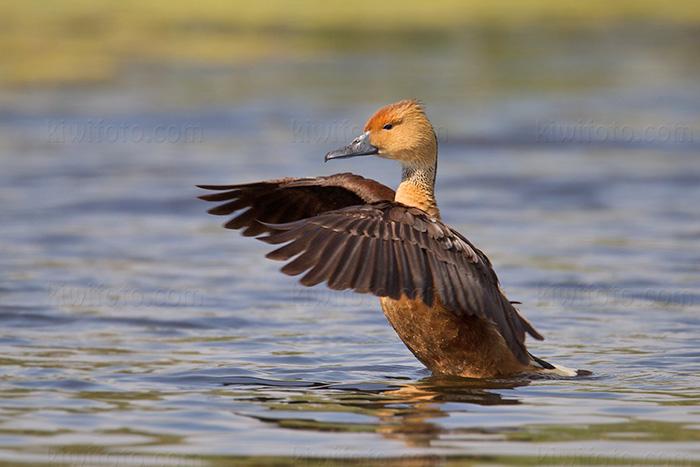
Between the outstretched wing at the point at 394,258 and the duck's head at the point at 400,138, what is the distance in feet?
3.18

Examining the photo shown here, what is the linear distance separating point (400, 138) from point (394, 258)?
5.11ft

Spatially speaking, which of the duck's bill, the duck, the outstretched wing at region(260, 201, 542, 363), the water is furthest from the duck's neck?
the water


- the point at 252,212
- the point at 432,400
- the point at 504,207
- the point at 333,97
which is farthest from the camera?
the point at 333,97

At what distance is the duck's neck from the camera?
289 inches

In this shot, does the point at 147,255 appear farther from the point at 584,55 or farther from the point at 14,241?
the point at 584,55

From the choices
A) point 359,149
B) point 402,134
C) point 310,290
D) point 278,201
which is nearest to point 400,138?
point 402,134

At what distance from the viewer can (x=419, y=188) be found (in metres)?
7.43

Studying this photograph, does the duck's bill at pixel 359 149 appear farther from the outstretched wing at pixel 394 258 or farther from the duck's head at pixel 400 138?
the outstretched wing at pixel 394 258

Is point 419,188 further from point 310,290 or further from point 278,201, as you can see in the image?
point 310,290

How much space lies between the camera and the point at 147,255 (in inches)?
432

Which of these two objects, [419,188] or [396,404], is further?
[419,188]

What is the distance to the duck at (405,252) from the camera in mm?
6125

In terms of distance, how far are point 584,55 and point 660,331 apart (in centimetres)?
1845

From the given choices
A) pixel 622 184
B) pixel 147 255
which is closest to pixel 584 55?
pixel 622 184
